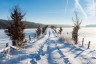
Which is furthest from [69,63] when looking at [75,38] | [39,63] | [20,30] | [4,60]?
[75,38]

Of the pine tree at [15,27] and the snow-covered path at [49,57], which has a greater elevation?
the pine tree at [15,27]

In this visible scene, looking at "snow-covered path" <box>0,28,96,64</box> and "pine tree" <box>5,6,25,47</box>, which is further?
"pine tree" <box>5,6,25,47</box>

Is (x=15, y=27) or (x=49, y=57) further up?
(x=15, y=27)

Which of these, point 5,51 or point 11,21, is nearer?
point 5,51

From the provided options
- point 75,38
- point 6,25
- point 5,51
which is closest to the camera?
point 5,51

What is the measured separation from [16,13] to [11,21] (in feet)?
4.00

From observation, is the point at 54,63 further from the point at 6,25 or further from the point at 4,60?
the point at 6,25

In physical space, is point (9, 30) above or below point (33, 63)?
above

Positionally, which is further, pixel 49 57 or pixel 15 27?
pixel 15 27

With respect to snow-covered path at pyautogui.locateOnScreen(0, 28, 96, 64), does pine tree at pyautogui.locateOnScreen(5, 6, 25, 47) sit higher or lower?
higher

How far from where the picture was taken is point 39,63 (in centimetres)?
596

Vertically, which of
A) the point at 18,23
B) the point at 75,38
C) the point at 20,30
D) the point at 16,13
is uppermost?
the point at 16,13

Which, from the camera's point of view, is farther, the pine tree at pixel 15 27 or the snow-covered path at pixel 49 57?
the pine tree at pixel 15 27

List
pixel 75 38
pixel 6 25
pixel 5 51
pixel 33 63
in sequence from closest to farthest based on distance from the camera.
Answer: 1. pixel 33 63
2. pixel 5 51
3. pixel 6 25
4. pixel 75 38
